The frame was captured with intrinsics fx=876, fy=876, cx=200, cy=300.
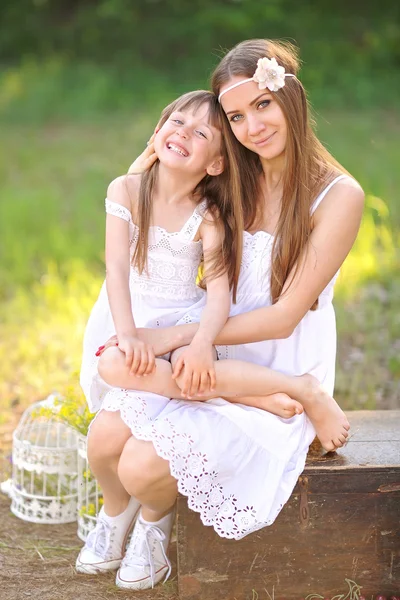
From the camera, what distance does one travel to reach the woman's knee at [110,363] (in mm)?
2398

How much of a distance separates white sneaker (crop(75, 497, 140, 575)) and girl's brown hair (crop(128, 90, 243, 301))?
28.9 inches

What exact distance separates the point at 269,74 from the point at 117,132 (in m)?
7.03

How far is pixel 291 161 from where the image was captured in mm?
2549

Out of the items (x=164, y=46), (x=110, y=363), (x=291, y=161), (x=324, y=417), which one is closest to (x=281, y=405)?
(x=324, y=417)

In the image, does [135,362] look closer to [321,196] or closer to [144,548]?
[144,548]

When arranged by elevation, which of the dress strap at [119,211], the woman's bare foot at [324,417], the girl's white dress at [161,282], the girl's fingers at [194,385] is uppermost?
the dress strap at [119,211]

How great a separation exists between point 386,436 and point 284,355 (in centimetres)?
40

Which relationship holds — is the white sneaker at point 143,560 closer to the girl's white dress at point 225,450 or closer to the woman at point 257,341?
the woman at point 257,341

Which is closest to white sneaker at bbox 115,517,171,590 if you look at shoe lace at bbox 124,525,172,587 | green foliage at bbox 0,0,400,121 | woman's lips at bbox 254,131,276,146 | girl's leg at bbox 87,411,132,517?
shoe lace at bbox 124,525,172,587

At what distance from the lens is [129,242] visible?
2.64 m

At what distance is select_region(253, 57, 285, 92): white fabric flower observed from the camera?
244 centimetres

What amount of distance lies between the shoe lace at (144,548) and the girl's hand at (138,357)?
1.53 ft

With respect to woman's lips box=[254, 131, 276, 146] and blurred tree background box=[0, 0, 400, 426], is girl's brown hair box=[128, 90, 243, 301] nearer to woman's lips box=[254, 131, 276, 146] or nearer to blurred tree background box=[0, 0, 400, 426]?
woman's lips box=[254, 131, 276, 146]

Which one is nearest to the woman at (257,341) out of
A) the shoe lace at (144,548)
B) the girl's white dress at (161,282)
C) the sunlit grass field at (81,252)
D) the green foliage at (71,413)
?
the shoe lace at (144,548)
